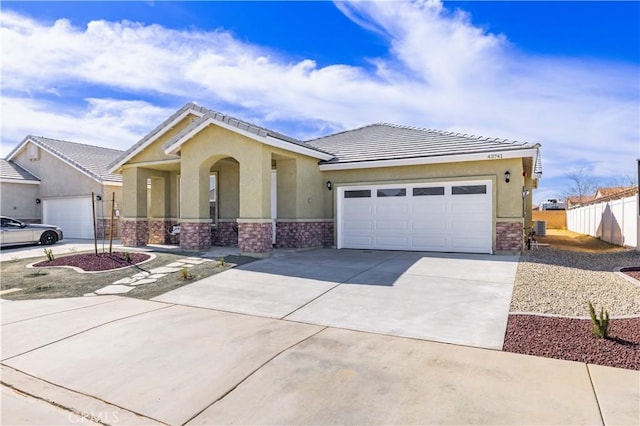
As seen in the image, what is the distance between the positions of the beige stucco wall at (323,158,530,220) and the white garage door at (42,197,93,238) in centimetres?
1648

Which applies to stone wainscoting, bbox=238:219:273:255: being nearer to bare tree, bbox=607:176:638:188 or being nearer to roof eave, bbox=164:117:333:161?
roof eave, bbox=164:117:333:161

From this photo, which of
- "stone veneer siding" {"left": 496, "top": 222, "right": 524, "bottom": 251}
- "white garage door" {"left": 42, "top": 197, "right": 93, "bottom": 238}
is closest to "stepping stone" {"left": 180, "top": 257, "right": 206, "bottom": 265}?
"stone veneer siding" {"left": 496, "top": 222, "right": 524, "bottom": 251}

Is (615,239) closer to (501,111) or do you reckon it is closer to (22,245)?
(501,111)

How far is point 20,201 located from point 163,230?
40.3ft

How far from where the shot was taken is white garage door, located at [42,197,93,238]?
70.1 ft

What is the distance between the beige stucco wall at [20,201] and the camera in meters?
22.2

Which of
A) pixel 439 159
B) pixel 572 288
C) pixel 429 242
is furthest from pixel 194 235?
pixel 572 288

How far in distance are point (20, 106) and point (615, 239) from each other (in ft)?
81.2

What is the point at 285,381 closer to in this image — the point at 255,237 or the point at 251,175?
the point at 255,237

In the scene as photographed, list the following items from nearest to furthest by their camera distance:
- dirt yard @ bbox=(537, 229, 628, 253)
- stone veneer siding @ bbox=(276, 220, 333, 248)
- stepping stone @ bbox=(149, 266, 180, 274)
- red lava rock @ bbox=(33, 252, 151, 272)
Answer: stepping stone @ bbox=(149, 266, 180, 274) < red lava rock @ bbox=(33, 252, 151, 272) < stone veneer siding @ bbox=(276, 220, 333, 248) < dirt yard @ bbox=(537, 229, 628, 253)

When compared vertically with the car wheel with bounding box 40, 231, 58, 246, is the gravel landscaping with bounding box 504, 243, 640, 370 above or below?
below

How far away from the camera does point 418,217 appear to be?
521 inches

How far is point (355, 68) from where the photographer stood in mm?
13531

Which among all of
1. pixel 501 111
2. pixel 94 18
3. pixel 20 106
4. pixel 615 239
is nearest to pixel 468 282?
pixel 501 111
